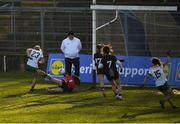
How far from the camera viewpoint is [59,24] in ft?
86.1

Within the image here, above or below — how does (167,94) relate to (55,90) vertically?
above

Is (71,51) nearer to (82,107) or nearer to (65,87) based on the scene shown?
(65,87)

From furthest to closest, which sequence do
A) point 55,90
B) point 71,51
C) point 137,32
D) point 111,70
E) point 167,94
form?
point 137,32
point 71,51
point 55,90
point 111,70
point 167,94

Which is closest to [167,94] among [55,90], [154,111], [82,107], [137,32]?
[154,111]

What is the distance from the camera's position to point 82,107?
1580cm

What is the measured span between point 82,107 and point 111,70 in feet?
5.91

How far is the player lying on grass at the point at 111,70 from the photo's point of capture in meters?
17.1

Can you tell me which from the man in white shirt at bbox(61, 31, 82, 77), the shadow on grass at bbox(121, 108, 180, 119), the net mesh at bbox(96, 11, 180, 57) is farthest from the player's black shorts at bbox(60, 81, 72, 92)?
the shadow on grass at bbox(121, 108, 180, 119)

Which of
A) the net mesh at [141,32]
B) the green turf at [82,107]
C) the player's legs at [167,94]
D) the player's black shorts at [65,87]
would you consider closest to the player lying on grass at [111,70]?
the green turf at [82,107]

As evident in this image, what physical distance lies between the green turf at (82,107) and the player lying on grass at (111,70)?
0.29 meters

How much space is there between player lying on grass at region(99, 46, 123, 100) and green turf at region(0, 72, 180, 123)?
288mm

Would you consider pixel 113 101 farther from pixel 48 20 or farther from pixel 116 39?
pixel 48 20

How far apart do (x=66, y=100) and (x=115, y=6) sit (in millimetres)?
4164

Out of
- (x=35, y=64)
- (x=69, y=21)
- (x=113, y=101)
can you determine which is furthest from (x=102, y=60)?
(x=69, y=21)
